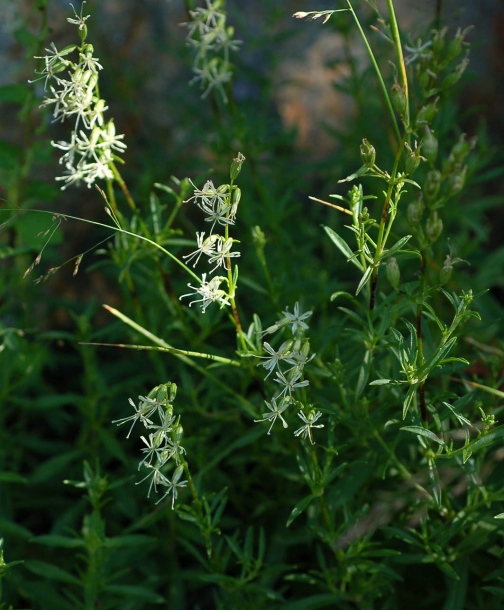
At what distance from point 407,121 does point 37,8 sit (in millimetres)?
1417

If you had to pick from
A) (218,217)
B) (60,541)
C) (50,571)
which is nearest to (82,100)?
(218,217)

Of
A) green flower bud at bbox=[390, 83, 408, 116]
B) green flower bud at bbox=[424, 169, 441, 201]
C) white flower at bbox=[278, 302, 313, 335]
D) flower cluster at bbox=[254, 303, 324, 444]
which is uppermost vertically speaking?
green flower bud at bbox=[390, 83, 408, 116]

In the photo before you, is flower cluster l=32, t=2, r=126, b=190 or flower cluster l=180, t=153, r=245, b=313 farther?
flower cluster l=32, t=2, r=126, b=190

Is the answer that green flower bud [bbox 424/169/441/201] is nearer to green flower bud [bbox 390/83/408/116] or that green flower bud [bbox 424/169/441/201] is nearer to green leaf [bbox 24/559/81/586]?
green flower bud [bbox 390/83/408/116]

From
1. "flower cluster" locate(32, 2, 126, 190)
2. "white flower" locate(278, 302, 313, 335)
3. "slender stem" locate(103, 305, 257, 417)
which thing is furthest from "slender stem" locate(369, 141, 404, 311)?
"flower cluster" locate(32, 2, 126, 190)

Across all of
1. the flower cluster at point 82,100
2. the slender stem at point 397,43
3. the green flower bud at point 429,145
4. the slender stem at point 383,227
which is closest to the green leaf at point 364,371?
the slender stem at point 383,227

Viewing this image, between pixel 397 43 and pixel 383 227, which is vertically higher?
pixel 397 43

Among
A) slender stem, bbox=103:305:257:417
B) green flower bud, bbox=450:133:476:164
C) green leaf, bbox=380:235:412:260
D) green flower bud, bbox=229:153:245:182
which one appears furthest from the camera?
slender stem, bbox=103:305:257:417

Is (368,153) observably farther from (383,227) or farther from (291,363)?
(291,363)

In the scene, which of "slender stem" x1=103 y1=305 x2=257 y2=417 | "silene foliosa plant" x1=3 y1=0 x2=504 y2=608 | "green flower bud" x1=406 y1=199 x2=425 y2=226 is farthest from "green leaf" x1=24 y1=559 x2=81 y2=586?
"green flower bud" x1=406 y1=199 x2=425 y2=226

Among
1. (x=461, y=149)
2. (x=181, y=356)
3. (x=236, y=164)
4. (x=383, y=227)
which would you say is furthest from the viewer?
(x=181, y=356)

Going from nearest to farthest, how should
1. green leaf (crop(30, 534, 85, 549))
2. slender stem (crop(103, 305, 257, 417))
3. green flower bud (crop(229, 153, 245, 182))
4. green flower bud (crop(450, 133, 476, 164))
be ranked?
green flower bud (crop(229, 153, 245, 182)) → green flower bud (crop(450, 133, 476, 164)) → slender stem (crop(103, 305, 257, 417)) → green leaf (crop(30, 534, 85, 549))

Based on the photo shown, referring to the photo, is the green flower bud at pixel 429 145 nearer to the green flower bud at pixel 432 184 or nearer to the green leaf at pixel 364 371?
the green flower bud at pixel 432 184

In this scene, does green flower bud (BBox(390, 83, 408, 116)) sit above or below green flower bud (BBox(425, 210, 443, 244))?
above
